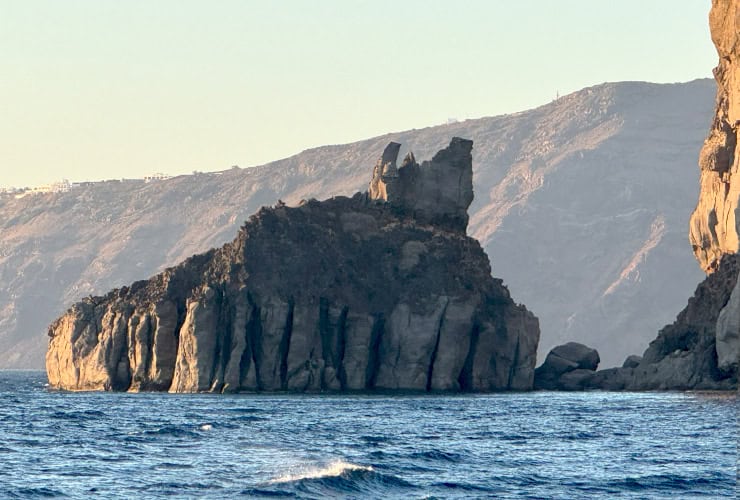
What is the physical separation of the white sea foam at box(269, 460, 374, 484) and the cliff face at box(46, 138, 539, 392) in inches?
3360

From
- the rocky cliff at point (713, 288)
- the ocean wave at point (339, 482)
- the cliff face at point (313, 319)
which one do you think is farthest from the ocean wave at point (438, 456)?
the cliff face at point (313, 319)

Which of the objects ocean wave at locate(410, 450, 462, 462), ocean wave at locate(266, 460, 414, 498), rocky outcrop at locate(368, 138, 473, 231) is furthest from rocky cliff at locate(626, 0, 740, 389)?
ocean wave at locate(266, 460, 414, 498)

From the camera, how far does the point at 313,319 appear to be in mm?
160875

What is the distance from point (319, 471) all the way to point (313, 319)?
91107 millimetres

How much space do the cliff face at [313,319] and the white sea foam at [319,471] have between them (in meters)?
85.3

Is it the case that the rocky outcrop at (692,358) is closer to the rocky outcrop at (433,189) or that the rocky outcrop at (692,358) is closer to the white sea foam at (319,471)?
the rocky outcrop at (433,189)

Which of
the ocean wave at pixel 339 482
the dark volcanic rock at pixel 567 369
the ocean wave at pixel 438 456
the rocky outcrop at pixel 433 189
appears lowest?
the ocean wave at pixel 339 482

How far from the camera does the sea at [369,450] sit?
2579 inches

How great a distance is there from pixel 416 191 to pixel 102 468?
374ft

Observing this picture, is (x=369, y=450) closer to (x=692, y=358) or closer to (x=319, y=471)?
(x=319, y=471)

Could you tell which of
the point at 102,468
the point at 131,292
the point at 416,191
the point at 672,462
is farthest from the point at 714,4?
the point at 102,468

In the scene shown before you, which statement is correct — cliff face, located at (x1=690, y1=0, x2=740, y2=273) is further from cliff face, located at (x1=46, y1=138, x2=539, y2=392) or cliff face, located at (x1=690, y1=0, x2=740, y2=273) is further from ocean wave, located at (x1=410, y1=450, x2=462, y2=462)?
ocean wave, located at (x1=410, y1=450, x2=462, y2=462)

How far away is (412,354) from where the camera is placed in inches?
6403

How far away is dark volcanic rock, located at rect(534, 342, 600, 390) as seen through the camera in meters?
174
